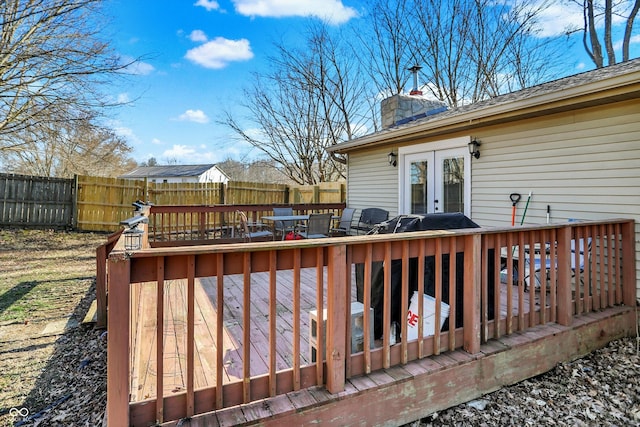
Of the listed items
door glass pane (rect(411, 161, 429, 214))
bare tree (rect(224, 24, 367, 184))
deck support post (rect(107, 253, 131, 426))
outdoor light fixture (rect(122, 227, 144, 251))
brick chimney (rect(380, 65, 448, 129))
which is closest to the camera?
deck support post (rect(107, 253, 131, 426))

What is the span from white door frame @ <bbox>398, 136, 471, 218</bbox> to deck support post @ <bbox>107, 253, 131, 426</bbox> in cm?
524

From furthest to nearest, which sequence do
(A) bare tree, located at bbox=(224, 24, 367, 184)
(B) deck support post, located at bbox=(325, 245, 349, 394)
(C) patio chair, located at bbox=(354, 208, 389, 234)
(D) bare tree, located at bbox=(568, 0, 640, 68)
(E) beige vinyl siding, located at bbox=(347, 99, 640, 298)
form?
(A) bare tree, located at bbox=(224, 24, 367, 184) < (D) bare tree, located at bbox=(568, 0, 640, 68) < (C) patio chair, located at bbox=(354, 208, 389, 234) < (E) beige vinyl siding, located at bbox=(347, 99, 640, 298) < (B) deck support post, located at bbox=(325, 245, 349, 394)

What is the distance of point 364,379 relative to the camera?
80.7 inches

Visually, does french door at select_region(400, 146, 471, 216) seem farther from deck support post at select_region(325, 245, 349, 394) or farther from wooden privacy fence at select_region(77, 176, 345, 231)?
wooden privacy fence at select_region(77, 176, 345, 231)

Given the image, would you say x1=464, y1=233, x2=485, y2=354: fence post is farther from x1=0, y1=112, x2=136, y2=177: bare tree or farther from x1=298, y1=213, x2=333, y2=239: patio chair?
x1=0, y1=112, x2=136, y2=177: bare tree

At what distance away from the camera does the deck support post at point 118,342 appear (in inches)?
58.5

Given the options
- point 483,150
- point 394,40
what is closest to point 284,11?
point 394,40

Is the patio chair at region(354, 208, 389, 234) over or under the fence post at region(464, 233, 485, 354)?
over

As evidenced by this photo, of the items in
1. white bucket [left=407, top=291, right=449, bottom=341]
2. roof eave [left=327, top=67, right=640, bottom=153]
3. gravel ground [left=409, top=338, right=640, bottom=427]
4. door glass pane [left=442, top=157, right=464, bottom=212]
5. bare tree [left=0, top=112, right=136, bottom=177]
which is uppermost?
bare tree [left=0, top=112, right=136, bottom=177]

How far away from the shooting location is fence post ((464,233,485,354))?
238cm

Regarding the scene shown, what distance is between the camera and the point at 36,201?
32.3ft

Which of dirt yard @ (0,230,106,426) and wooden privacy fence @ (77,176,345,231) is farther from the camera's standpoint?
wooden privacy fence @ (77,176,345,231)

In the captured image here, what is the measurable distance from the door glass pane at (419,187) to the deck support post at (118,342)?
5603 mm

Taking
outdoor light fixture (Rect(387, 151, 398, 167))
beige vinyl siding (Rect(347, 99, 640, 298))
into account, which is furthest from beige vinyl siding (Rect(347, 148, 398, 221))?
beige vinyl siding (Rect(347, 99, 640, 298))
